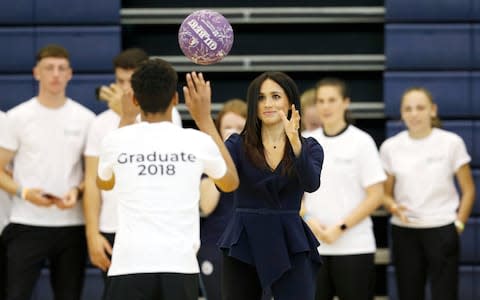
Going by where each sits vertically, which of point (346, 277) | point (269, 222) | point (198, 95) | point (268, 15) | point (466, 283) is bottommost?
point (466, 283)

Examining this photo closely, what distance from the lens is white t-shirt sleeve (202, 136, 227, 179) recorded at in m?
4.47

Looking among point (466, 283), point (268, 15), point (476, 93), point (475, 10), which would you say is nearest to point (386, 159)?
point (476, 93)

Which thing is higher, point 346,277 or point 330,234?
point 330,234

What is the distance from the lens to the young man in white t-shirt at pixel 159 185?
4.31m

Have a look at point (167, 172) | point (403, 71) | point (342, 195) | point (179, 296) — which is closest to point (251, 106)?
point (167, 172)

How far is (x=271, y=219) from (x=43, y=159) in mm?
2353

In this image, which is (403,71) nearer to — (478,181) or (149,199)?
(478,181)

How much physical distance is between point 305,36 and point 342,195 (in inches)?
82.6

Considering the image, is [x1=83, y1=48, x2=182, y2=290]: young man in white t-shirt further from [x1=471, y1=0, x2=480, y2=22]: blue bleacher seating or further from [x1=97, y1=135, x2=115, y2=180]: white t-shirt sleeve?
[x1=471, y1=0, x2=480, y2=22]: blue bleacher seating

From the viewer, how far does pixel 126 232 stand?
438 cm

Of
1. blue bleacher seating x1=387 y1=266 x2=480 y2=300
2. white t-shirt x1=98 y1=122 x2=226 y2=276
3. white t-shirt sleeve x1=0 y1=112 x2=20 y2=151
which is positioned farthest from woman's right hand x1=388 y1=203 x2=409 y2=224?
white t-shirt x1=98 y1=122 x2=226 y2=276

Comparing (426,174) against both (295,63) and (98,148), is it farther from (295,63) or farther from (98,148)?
(98,148)

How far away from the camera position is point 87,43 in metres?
8.10

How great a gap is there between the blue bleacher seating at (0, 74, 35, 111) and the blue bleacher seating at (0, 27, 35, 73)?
0.10 meters
